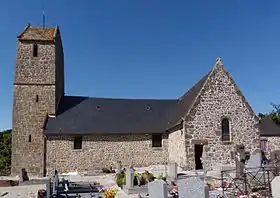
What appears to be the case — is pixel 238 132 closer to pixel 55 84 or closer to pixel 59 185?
pixel 59 185

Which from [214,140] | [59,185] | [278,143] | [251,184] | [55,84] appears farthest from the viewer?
[278,143]

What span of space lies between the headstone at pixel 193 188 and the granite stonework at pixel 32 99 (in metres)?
17.6

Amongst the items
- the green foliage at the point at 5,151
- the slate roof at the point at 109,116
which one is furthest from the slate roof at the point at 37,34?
the green foliage at the point at 5,151

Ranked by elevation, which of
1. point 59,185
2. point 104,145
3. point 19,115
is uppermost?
point 19,115

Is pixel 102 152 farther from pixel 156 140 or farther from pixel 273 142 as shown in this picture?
pixel 273 142

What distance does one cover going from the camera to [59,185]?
55.0 feet

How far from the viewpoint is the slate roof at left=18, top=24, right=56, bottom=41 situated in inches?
1048

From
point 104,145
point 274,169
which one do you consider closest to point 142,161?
point 104,145

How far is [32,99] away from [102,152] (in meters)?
6.95

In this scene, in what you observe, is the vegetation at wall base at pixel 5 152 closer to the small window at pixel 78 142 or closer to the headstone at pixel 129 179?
the small window at pixel 78 142

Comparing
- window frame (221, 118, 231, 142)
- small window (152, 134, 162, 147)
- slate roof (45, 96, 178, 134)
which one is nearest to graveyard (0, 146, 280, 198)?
window frame (221, 118, 231, 142)

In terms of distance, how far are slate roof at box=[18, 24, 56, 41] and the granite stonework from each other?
0.28m

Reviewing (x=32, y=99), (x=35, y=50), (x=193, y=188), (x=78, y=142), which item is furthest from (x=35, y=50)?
(x=193, y=188)

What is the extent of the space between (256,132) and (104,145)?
1095 centimetres
